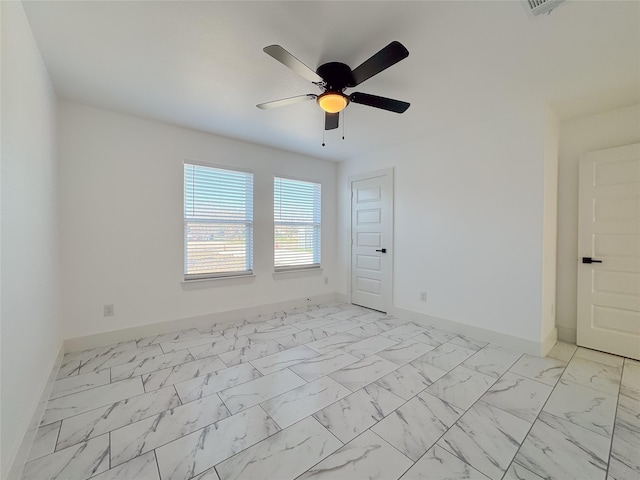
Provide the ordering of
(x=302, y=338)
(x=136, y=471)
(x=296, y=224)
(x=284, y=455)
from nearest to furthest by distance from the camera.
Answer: (x=136, y=471), (x=284, y=455), (x=302, y=338), (x=296, y=224)

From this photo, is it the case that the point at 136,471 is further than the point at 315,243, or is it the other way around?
the point at 315,243

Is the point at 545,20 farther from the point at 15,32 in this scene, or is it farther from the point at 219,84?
the point at 15,32

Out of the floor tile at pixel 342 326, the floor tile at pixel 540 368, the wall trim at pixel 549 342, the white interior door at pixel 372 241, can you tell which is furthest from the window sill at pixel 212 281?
the wall trim at pixel 549 342

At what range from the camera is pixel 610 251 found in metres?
2.82

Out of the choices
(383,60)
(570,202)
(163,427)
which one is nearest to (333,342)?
(163,427)

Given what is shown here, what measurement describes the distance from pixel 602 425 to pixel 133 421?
10.0 feet

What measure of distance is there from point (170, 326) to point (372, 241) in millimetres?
3087

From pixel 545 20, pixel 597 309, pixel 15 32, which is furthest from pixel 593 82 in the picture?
pixel 15 32

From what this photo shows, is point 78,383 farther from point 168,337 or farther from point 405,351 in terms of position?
point 405,351

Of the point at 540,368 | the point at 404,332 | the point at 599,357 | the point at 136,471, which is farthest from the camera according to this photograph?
the point at 404,332

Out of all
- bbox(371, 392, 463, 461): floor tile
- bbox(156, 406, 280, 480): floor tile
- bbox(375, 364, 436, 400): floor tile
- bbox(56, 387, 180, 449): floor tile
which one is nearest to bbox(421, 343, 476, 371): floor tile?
bbox(375, 364, 436, 400): floor tile

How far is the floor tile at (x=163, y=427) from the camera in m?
1.53

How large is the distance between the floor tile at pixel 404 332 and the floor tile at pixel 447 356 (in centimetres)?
40

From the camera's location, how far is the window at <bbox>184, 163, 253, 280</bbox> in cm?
351
